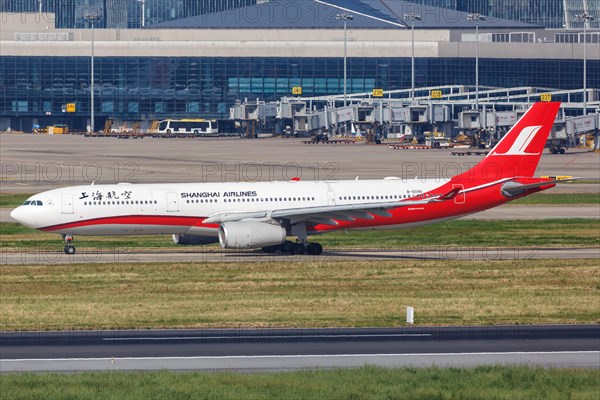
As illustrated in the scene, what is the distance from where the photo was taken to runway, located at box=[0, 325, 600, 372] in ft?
109

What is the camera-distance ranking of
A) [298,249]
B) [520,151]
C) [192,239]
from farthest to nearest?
[520,151] < [192,239] < [298,249]

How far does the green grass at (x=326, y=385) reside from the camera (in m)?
28.5

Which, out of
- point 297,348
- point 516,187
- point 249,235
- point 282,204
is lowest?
point 297,348

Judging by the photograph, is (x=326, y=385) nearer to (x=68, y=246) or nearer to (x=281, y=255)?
(x=281, y=255)

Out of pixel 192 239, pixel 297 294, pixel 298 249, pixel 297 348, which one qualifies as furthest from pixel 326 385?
pixel 192 239

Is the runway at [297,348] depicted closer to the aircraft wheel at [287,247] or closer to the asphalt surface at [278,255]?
the asphalt surface at [278,255]

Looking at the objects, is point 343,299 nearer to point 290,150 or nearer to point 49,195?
point 49,195

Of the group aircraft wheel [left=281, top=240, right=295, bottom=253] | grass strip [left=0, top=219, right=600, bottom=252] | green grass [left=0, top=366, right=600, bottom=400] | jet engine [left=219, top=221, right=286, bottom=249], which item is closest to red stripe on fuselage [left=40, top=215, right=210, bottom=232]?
jet engine [left=219, top=221, right=286, bottom=249]

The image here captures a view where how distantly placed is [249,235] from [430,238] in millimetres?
14012

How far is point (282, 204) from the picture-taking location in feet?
200

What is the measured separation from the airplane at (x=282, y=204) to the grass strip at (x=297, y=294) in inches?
136

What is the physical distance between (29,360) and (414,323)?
13224 mm

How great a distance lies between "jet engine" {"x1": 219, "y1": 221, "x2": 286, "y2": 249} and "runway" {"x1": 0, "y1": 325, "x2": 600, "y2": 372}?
59.3 feet

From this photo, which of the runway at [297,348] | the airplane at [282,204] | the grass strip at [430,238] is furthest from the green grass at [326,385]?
the grass strip at [430,238]
